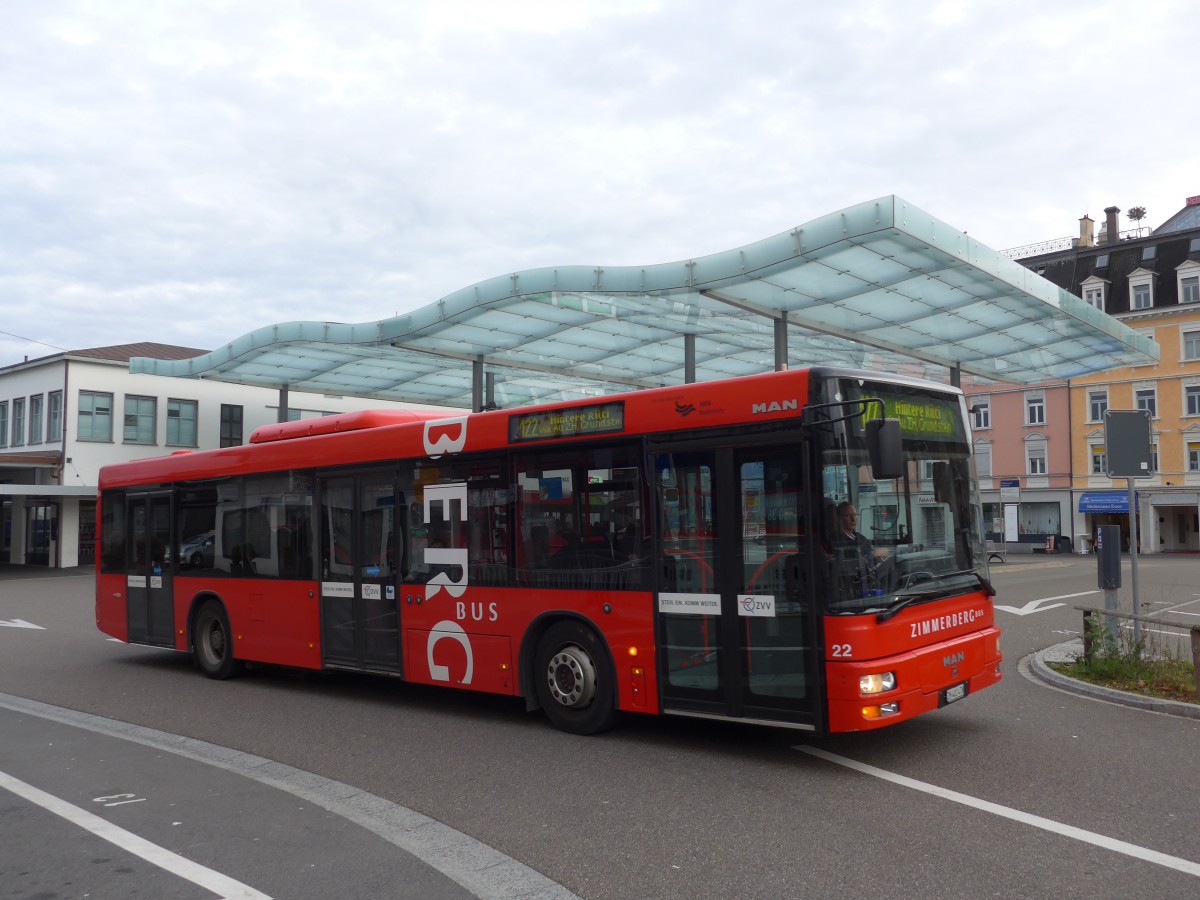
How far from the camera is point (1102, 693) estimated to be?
9.21 m

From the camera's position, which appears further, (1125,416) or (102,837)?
(1125,416)

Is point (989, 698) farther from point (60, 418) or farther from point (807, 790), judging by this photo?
point (60, 418)

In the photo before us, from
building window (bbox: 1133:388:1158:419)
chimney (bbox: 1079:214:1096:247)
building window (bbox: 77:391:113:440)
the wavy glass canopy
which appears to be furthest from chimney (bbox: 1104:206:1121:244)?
building window (bbox: 77:391:113:440)

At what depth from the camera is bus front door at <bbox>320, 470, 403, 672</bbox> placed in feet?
31.4

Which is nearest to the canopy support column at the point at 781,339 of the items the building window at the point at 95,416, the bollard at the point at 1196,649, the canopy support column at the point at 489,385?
the canopy support column at the point at 489,385

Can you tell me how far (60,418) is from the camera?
1567 inches

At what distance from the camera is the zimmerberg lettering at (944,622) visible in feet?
22.4

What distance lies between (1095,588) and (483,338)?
601 inches

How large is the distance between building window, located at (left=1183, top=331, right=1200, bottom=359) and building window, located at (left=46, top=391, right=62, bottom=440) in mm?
52270

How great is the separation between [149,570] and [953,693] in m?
9.85

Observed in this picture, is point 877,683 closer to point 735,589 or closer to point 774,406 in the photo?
point 735,589

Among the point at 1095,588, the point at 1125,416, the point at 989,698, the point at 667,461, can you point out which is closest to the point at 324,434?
the point at 667,461

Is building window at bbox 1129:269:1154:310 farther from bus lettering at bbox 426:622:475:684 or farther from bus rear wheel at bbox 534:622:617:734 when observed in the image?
bus rear wheel at bbox 534:622:617:734

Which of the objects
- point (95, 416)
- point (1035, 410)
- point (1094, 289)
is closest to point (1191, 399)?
point (1035, 410)
